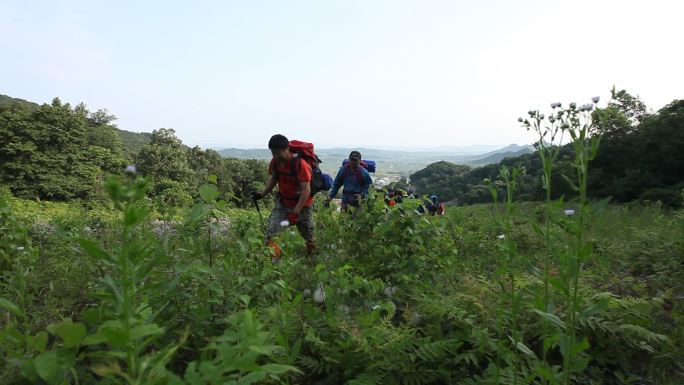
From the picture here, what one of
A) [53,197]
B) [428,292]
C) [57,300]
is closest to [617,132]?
[428,292]

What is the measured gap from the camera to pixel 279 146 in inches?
194

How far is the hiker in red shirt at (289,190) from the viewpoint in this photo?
16.4 feet

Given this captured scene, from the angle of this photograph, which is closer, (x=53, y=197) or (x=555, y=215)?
(x=555, y=215)

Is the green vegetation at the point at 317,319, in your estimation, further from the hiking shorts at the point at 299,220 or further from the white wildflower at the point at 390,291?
the hiking shorts at the point at 299,220

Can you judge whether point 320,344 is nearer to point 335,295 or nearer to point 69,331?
point 335,295

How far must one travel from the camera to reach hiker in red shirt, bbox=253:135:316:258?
4988 millimetres

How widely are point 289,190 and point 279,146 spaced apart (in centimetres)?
64

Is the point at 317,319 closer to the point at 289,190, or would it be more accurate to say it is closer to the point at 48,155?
the point at 289,190

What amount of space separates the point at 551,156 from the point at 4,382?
2.48 metres

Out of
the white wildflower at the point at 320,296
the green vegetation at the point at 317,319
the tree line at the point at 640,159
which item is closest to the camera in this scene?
the green vegetation at the point at 317,319

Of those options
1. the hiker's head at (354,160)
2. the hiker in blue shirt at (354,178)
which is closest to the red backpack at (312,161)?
the hiker in blue shirt at (354,178)

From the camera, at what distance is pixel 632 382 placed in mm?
2312

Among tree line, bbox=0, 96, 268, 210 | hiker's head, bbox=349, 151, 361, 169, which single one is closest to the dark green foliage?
tree line, bbox=0, 96, 268, 210

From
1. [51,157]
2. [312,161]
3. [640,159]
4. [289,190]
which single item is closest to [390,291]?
[289,190]
